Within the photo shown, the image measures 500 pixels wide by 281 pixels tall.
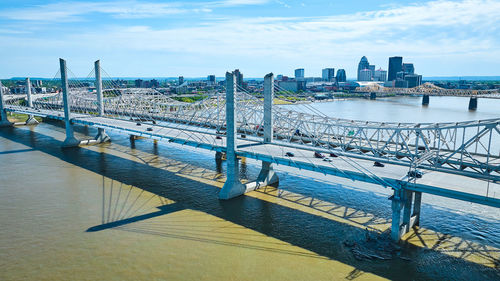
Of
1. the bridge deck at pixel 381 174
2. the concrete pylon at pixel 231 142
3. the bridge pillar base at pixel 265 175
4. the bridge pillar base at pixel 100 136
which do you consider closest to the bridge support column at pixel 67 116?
the bridge pillar base at pixel 100 136

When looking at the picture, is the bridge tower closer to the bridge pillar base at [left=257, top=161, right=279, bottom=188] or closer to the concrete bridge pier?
the bridge pillar base at [left=257, top=161, right=279, bottom=188]

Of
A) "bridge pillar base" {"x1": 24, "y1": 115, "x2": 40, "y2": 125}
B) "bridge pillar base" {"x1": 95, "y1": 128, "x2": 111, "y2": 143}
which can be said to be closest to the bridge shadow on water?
"bridge pillar base" {"x1": 95, "y1": 128, "x2": 111, "y2": 143}

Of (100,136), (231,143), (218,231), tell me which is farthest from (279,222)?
(100,136)

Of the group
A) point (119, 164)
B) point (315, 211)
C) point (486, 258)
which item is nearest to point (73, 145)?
point (119, 164)

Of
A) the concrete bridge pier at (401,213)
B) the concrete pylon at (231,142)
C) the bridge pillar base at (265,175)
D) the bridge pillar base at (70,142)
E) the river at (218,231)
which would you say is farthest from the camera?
the bridge pillar base at (70,142)

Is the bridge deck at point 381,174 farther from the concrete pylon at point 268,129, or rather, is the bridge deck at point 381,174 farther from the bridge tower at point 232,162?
the concrete pylon at point 268,129

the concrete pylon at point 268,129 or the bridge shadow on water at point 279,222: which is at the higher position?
the concrete pylon at point 268,129

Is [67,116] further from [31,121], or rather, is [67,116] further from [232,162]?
[232,162]
